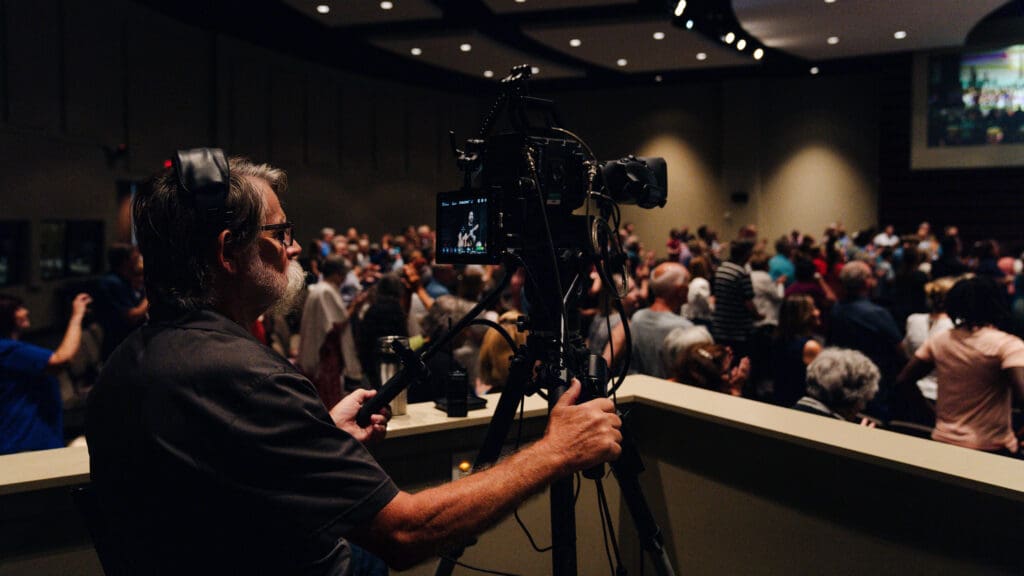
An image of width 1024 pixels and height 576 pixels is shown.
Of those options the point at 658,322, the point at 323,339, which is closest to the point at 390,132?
the point at 323,339

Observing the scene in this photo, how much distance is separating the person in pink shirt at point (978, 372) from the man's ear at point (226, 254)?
9.77 feet

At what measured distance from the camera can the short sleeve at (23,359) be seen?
A: 2.85 meters

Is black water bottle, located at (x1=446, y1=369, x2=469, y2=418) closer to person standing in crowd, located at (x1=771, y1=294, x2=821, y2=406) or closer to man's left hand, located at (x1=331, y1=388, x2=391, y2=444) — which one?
man's left hand, located at (x1=331, y1=388, x2=391, y2=444)

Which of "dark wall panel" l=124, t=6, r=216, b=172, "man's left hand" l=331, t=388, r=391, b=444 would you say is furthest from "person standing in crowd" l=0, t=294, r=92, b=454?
"dark wall panel" l=124, t=6, r=216, b=172

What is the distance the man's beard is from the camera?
1257 mm

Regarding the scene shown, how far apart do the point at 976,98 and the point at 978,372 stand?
11283mm

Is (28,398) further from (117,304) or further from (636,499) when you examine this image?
(636,499)

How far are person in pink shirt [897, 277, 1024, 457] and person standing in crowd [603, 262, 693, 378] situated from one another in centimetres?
117

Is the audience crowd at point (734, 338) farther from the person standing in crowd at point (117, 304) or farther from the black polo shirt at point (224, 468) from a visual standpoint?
the black polo shirt at point (224, 468)

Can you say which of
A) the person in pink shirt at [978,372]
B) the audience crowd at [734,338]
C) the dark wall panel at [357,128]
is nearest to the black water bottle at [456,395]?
the audience crowd at [734,338]

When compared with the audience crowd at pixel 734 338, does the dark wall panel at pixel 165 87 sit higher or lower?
higher

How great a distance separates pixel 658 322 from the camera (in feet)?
13.1

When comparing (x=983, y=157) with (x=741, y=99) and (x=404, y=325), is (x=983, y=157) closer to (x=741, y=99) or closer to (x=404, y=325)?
(x=741, y=99)

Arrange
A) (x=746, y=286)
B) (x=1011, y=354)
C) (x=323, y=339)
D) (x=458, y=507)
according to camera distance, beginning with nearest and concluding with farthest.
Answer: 1. (x=458, y=507)
2. (x=1011, y=354)
3. (x=323, y=339)
4. (x=746, y=286)
